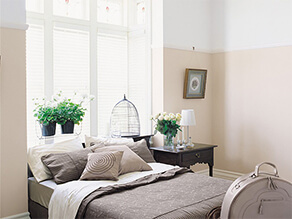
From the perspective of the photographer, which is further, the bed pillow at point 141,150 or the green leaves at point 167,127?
the green leaves at point 167,127

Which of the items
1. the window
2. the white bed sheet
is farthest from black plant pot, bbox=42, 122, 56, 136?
the white bed sheet

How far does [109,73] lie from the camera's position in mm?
4621

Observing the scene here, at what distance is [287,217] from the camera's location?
209 cm

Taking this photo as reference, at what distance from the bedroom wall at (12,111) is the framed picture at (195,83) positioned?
7.51 feet

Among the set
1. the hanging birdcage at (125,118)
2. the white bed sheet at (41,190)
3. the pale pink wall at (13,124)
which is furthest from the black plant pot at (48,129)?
the hanging birdcage at (125,118)

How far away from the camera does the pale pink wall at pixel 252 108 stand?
4.39 meters

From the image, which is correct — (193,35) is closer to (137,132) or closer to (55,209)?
(137,132)

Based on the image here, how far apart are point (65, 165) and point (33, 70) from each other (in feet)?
4.20

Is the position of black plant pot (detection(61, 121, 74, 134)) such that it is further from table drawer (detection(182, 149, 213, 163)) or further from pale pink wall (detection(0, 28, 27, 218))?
table drawer (detection(182, 149, 213, 163))

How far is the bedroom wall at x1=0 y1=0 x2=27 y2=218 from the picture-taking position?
125 inches

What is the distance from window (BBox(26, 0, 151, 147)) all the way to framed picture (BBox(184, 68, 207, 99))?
54cm

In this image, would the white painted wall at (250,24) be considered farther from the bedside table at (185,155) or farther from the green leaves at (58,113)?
the green leaves at (58,113)

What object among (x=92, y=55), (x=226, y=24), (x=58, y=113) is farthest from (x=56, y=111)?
(x=226, y=24)

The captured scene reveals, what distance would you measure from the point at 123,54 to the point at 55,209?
8.34ft
